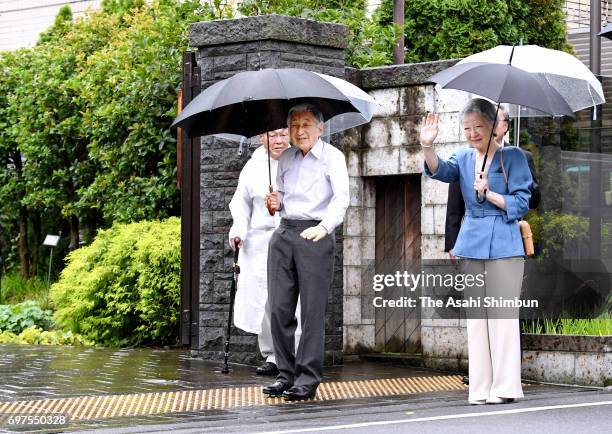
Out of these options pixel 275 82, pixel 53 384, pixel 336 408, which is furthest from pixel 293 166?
pixel 53 384

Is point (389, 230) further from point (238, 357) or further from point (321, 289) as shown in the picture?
point (321, 289)

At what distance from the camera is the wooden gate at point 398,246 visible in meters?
11.9

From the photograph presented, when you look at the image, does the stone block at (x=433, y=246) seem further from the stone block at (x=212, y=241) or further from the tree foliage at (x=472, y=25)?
the tree foliage at (x=472, y=25)

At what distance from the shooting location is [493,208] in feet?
29.3

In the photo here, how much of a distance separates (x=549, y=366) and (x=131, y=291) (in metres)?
4.94

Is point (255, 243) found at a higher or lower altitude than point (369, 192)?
lower

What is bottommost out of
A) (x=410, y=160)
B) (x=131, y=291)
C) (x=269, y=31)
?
(x=131, y=291)

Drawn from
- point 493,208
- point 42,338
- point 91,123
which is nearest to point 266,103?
point 493,208

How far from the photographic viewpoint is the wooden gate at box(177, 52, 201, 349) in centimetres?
1201

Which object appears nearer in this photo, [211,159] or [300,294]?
[300,294]

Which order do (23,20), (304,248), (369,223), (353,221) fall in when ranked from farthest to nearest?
(23,20), (369,223), (353,221), (304,248)

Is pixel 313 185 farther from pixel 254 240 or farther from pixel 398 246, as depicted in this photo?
pixel 398 246

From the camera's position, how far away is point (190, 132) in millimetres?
9812

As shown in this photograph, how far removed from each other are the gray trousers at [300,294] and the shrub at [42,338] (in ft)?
15.9
